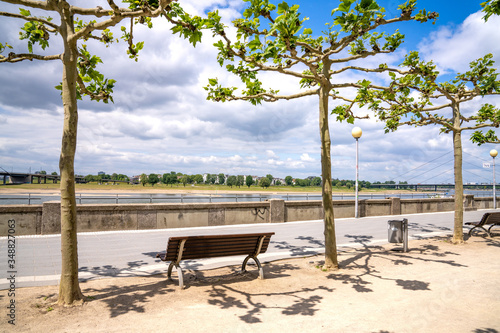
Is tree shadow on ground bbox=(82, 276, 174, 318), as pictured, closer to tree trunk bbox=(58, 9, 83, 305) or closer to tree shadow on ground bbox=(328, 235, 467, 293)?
tree trunk bbox=(58, 9, 83, 305)

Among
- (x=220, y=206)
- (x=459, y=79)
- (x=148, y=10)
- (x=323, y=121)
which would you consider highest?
(x=459, y=79)

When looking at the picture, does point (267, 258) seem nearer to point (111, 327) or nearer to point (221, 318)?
point (221, 318)

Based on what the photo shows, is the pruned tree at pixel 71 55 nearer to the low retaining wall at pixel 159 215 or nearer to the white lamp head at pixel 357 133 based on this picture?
the low retaining wall at pixel 159 215

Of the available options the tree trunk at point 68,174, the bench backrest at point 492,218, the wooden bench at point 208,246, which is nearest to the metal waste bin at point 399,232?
the bench backrest at point 492,218

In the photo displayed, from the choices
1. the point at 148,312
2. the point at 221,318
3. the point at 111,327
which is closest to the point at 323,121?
the point at 221,318

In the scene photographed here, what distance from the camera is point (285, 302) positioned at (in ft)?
16.3

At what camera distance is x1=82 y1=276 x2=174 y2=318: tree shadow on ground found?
178 inches

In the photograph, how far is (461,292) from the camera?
5504 mm

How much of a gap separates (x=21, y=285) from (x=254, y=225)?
28.9ft

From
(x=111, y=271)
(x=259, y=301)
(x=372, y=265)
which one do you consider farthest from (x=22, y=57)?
(x=372, y=265)

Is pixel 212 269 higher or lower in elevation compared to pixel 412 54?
lower

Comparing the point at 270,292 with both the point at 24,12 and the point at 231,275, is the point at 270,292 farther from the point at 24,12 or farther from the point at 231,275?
the point at 24,12

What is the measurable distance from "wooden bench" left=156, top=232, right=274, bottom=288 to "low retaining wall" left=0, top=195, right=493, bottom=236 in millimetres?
5912

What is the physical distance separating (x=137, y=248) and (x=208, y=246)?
375cm
